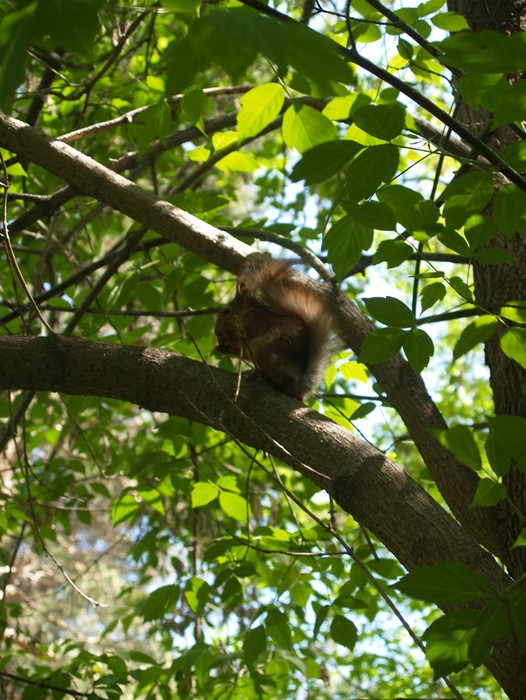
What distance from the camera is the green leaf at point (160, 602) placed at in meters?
2.77

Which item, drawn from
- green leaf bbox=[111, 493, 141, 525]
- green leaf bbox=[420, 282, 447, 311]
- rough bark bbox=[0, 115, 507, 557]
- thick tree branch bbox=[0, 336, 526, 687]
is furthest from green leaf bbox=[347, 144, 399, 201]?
green leaf bbox=[111, 493, 141, 525]

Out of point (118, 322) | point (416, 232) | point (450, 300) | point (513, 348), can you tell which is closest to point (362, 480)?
point (513, 348)

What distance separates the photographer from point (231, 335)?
3.56 m

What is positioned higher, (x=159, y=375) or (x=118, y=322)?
(x=118, y=322)

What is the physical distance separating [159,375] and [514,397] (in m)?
1.13

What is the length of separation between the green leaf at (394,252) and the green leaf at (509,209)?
0.22 m

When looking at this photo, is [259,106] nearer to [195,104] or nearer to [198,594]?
[195,104]

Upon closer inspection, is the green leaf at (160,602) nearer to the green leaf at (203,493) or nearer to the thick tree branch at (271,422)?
the green leaf at (203,493)

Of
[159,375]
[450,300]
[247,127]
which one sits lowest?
[159,375]

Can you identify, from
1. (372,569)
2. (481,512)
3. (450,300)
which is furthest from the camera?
(450,300)

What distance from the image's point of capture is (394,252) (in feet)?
5.72

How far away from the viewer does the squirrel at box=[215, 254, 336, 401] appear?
2887 millimetres

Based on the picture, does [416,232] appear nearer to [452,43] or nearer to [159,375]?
[452,43]

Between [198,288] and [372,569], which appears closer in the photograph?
[372,569]
